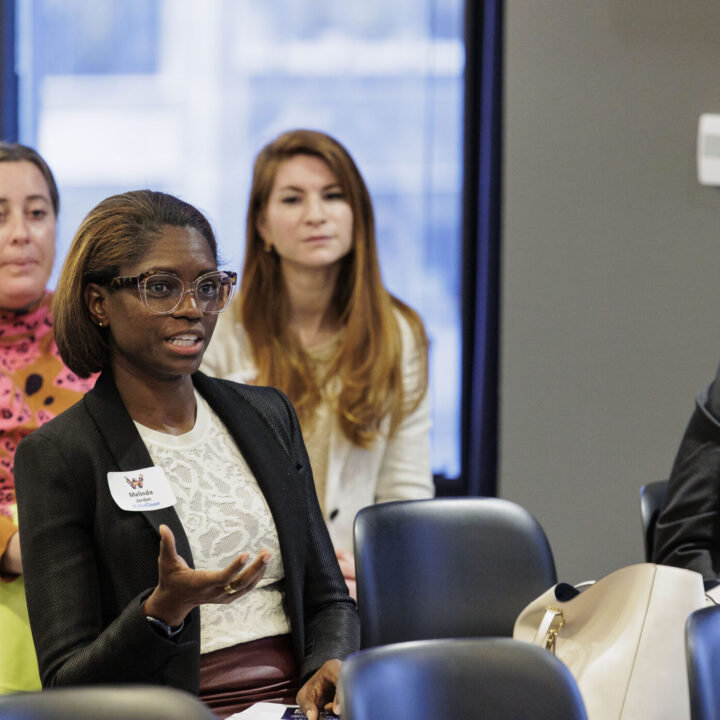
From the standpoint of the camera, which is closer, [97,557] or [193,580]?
[193,580]

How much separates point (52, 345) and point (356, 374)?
37.0 inches

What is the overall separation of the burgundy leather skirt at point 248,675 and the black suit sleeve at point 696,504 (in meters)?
1.01

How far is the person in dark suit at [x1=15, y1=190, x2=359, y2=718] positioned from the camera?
180 cm

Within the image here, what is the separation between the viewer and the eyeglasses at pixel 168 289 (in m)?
1.92

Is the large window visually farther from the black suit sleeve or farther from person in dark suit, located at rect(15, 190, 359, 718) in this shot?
person in dark suit, located at rect(15, 190, 359, 718)

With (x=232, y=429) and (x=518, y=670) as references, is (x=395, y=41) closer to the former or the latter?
(x=232, y=429)

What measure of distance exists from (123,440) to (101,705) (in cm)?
57

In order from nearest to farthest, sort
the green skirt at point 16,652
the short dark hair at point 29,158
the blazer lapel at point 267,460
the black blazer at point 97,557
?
the black blazer at point 97,557, the blazer lapel at point 267,460, the green skirt at point 16,652, the short dark hair at point 29,158

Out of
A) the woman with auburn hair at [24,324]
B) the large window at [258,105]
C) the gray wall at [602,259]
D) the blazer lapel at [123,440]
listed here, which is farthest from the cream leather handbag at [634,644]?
the large window at [258,105]

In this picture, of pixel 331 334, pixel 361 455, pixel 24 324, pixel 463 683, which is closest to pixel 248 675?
pixel 463 683

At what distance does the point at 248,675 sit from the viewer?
77.7 inches

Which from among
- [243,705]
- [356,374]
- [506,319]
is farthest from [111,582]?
[506,319]

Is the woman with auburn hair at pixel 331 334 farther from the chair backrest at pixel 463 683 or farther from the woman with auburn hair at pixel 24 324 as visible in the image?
the chair backrest at pixel 463 683

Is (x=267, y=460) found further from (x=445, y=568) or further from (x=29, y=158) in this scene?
(x=29, y=158)
